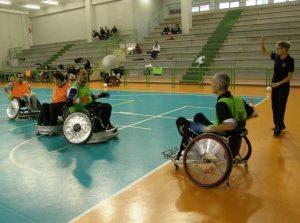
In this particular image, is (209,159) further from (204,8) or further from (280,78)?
(204,8)

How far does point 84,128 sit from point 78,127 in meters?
0.11

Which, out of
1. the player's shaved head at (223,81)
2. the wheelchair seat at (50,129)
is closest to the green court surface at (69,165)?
the wheelchair seat at (50,129)

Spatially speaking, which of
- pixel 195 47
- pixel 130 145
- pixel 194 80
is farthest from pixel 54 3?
pixel 130 145

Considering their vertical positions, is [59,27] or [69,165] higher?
[59,27]

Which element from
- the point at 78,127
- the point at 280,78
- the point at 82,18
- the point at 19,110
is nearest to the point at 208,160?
the point at 280,78

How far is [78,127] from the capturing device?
18.9 feet

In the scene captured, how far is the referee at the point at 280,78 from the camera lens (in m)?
5.43

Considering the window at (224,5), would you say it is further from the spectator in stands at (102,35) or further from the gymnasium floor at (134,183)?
the gymnasium floor at (134,183)

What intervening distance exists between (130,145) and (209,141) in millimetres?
2332

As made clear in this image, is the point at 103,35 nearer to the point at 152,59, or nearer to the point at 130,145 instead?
the point at 152,59

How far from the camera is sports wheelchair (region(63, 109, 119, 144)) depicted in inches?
224

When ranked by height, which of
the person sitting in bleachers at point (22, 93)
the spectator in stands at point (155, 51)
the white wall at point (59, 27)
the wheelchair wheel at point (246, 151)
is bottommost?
the wheelchair wheel at point (246, 151)

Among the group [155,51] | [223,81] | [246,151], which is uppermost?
[155,51]

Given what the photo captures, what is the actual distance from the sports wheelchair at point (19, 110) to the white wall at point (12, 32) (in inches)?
802
